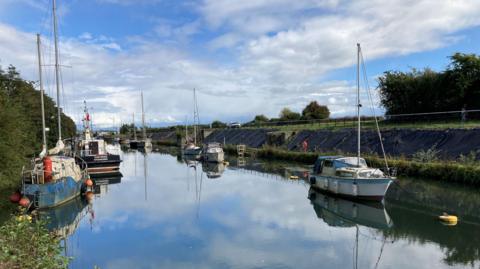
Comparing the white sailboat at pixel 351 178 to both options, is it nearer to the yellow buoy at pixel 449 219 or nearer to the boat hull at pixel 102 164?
the yellow buoy at pixel 449 219

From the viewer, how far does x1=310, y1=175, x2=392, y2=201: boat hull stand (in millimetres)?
20297

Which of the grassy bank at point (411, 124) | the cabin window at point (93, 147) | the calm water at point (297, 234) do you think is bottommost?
the calm water at point (297, 234)

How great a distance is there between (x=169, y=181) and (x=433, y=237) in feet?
74.5

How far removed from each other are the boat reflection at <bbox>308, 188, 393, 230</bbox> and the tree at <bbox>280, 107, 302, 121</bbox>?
57251mm

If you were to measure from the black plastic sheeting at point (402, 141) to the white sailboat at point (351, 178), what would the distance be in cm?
965

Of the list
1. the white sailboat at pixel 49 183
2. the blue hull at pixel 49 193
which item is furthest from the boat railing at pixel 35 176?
the blue hull at pixel 49 193

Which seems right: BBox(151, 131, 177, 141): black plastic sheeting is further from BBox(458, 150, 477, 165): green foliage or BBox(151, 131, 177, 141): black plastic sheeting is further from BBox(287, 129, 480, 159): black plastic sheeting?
BBox(458, 150, 477, 165): green foliage

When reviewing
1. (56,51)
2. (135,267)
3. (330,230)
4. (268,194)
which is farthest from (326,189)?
(56,51)

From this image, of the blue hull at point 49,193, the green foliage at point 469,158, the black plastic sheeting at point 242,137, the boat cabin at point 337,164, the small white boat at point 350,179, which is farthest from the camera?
the black plastic sheeting at point 242,137

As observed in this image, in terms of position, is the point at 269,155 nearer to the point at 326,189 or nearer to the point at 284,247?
the point at 326,189

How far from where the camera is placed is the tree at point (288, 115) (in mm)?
80688

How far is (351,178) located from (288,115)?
64102 millimetres

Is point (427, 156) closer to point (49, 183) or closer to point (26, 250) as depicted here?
point (49, 183)

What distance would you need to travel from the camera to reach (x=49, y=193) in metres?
20.1
